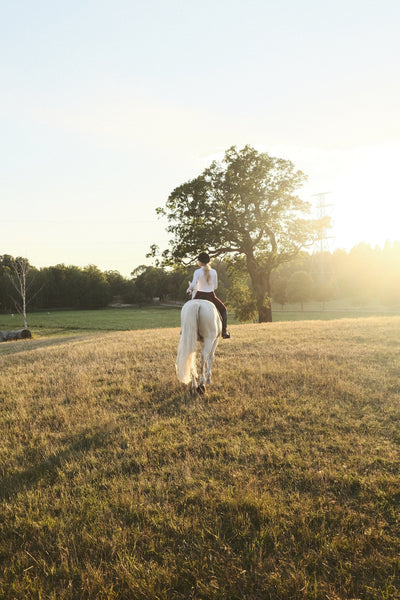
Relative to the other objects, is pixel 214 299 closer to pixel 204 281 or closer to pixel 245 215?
pixel 204 281

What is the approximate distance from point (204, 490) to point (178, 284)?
10121 cm

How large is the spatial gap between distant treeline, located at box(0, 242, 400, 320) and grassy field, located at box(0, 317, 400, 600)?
61.4 metres

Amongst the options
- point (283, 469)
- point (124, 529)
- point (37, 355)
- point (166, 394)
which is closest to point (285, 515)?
point (283, 469)

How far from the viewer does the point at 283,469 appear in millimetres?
4523

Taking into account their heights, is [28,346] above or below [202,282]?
below

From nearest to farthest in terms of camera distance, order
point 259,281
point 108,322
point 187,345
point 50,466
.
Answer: point 50,466 < point 187,345 < point 259,281 < point 108,322

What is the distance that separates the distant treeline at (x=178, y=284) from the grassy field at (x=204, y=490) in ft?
201

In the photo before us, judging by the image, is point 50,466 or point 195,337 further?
point 195,337

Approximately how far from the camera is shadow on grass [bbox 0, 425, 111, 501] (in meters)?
4.37

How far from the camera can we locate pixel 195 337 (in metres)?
7.62

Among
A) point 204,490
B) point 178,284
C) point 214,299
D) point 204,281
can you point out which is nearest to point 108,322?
point 178,284

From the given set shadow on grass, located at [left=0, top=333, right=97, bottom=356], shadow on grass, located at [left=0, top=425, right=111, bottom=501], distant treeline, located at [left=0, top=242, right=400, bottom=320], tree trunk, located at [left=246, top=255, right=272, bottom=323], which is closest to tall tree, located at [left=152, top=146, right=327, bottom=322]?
tree trunk, located at [left=246, top=255, right=272, bottom=323]

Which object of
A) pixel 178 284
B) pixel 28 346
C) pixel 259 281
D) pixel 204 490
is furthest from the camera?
pixel 178 284

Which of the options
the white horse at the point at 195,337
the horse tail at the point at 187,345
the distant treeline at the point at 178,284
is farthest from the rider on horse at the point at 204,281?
the distant treeline at the point at 178,284
